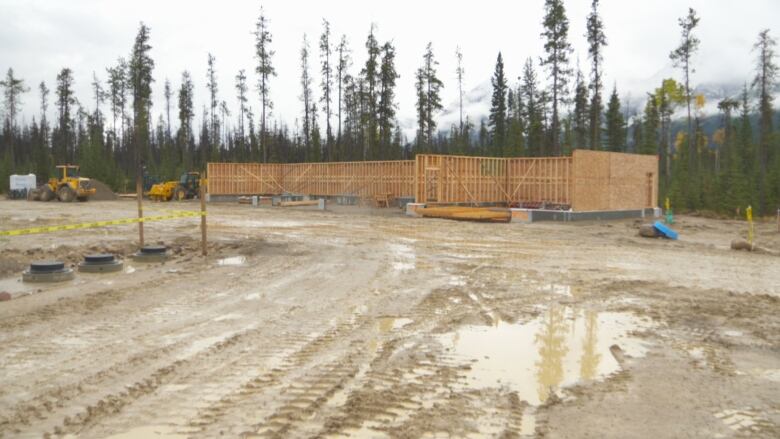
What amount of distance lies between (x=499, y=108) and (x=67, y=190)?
39014mm

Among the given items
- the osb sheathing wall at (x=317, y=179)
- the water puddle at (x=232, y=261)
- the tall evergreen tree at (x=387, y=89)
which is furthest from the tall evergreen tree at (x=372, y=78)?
the water puddle at (x=232, y=261)

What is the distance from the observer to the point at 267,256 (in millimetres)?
11742

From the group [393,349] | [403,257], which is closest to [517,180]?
[403,257]

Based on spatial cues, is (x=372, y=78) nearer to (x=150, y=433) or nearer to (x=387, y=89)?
(x=387, y=89)

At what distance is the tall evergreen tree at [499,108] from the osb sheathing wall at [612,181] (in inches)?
1161

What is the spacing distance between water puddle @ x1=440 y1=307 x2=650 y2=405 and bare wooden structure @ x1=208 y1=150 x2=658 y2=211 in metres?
16.8

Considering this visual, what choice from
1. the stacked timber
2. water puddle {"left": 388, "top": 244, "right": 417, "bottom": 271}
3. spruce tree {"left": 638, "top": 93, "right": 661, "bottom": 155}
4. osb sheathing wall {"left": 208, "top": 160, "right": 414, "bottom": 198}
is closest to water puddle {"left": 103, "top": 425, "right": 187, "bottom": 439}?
water puddle {"left": 388, "top": 244, "right": 417, "bottom": 271}

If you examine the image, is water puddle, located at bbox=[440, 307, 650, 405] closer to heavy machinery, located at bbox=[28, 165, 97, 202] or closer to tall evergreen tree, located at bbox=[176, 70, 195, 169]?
heavy machinery, located at bbox=[28, 165, 97, 202]

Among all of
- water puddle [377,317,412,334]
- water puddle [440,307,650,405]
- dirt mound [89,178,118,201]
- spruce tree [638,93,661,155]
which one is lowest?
water puddle [440,307,650,405]

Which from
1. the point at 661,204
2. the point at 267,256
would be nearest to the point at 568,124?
the point at 661,204

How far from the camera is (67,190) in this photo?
31688 millimetres

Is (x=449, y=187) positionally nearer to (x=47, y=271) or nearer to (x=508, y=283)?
(x=508, y=283)

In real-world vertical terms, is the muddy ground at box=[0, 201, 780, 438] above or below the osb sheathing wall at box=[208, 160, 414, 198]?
below

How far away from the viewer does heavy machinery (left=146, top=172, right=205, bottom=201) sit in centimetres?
3356
